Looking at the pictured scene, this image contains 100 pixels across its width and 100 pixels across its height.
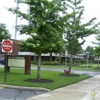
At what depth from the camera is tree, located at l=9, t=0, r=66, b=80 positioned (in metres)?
14.0

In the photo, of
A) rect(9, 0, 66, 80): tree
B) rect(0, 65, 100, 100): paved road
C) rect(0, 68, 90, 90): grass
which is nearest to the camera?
rect(0, 65, 100, 100): paved road

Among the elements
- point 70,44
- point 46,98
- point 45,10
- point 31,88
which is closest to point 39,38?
point 45,10

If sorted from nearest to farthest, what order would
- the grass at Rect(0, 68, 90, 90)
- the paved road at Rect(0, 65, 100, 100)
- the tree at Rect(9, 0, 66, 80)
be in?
the paved road at Rect(0, 65, 100, 100) < the grass at Rect(0, 68, 90, 90) < the tree at Rect(9, 0, 66, 80)

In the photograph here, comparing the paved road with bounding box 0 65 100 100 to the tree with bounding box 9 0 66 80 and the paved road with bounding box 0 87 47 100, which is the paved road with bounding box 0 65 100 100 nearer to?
the paved road with bounding box 0 87 47 100

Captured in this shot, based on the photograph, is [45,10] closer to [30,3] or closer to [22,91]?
[30,3]

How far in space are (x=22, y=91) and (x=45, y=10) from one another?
19.2ft

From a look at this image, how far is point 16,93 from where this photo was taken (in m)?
10.6

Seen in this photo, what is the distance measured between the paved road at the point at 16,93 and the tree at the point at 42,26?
3.29 m

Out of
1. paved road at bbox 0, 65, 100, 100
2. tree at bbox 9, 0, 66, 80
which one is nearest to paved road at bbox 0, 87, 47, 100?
paved road at bbox 0, 65, 100, 100

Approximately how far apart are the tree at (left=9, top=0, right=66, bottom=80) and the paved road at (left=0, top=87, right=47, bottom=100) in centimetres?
329

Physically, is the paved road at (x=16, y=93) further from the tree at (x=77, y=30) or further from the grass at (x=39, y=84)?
the tree at (x=77, y=30)

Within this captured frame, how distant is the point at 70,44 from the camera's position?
2162cm

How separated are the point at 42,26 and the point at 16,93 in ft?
Answer: 17.6

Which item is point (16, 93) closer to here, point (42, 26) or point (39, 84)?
point (39, 84)
